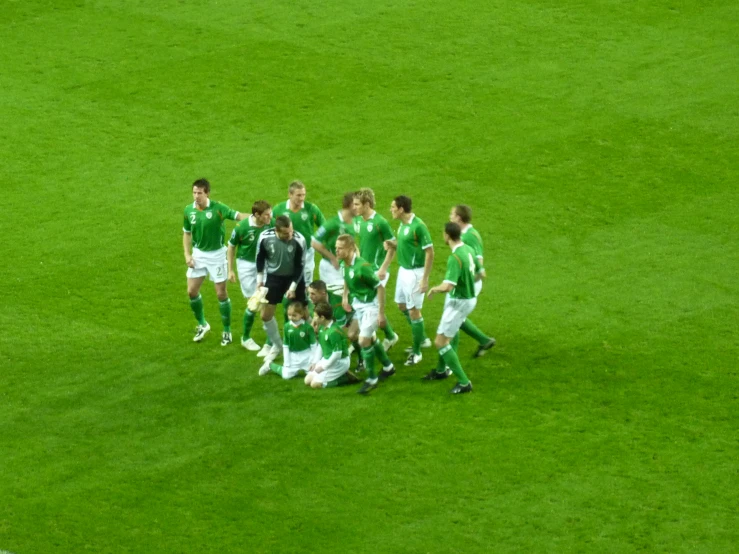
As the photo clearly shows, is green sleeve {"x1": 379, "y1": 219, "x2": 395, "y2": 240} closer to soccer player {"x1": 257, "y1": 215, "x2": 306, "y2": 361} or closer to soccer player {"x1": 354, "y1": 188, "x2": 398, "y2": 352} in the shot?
soccer player {"x1": 354, "y1": 188, "x2": 398, "y2": 352}

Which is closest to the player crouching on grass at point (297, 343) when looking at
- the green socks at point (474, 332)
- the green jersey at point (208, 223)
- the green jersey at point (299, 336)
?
the green jersey at point (299, 336)

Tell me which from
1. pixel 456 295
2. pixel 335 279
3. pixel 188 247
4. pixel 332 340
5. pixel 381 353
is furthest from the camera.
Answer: pixel 188 247

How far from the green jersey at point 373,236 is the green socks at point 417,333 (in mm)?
790

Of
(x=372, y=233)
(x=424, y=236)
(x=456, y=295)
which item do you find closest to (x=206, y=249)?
(x=372, y=233)

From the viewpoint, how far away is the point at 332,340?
12945 mm

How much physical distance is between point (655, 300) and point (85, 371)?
24.0 ft

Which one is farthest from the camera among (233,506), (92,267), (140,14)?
(140,14)

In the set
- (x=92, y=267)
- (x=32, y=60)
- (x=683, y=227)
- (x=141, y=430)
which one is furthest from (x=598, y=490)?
(x=32, y=60)

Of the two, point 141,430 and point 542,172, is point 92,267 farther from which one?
point 542,172

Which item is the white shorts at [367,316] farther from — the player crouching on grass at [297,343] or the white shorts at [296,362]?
the white shorts at [296,362]

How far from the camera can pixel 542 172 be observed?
1894cm

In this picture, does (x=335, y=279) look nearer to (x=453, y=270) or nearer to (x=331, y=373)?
(x=331, y=373)

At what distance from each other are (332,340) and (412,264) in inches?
54.1

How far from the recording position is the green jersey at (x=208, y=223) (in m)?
14.3
